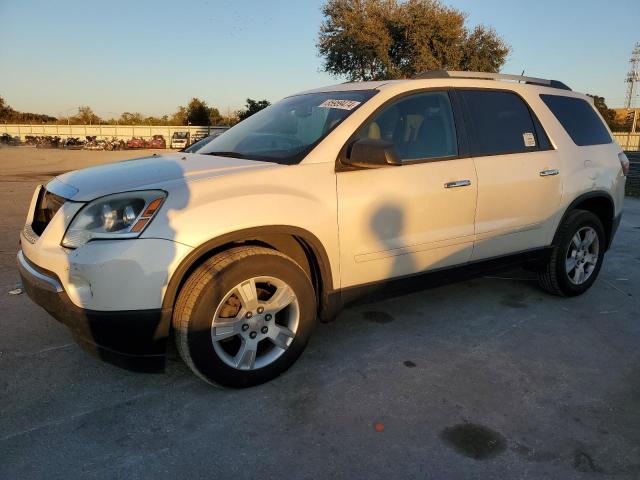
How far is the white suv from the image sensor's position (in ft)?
8.18

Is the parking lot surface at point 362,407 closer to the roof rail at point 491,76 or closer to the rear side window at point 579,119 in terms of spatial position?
the rear side window at point 579,119

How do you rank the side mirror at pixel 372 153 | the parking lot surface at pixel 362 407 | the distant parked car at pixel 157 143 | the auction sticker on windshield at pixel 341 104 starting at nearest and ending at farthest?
the parking lot surface at pixel 362 407 < the side mirror at pixel 372 153 < the auction sticker on windshield at pixel 341 104 < the distant parked car at pixel 157 143

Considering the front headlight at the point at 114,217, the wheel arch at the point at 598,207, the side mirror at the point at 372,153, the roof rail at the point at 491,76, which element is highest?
the roof rail at the point at 491,76

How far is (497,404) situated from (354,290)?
1031 millimetres

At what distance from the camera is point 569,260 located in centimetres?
441

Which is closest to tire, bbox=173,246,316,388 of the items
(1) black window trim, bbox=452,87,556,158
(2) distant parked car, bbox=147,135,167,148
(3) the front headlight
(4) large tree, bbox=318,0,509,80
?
(3) the front headlight

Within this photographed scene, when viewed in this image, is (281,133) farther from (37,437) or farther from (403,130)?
(37,437)

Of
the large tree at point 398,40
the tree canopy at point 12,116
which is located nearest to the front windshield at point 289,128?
the large tree at point 398,40

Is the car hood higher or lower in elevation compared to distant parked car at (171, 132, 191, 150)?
lower

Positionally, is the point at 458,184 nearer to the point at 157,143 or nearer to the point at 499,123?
the point at 499,123

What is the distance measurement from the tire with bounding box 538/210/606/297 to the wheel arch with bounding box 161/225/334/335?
2.25 meters

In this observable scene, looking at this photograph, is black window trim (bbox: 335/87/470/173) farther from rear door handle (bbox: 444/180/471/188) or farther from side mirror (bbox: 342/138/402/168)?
rear door handle (bbox: 444/180/471/188)

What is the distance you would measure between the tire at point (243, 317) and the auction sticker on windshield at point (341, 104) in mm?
1129

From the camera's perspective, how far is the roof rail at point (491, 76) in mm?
3766
